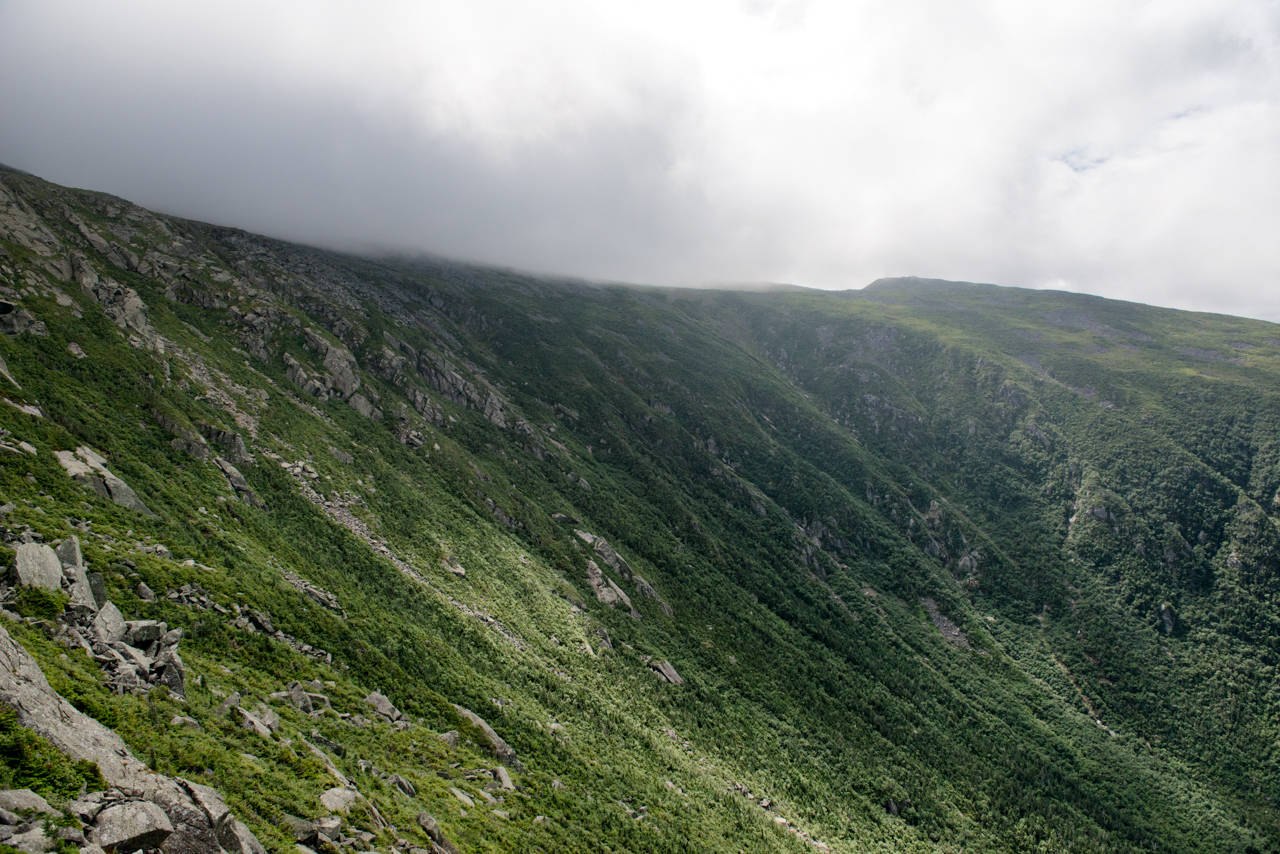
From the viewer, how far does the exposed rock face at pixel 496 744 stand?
1300 inches

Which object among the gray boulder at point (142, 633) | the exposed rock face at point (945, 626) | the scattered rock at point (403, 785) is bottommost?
the exposed rock face at point (945, 626)

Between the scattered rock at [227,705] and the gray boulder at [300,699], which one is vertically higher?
the scattered rock at [227,705]

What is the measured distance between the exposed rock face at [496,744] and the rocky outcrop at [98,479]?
86.7ft

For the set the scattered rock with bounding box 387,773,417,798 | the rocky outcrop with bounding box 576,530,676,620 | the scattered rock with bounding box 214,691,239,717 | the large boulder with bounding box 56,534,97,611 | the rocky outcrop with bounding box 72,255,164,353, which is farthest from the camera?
the rocky outcrop with bounding box 576,530,676,620

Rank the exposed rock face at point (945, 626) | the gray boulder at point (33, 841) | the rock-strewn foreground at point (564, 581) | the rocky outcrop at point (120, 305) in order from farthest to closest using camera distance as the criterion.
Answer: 1. the exposed rock face at point (945, 626)
2. the rocky outcrop at point (120, 305)
3. the rock-strewn foreground at point (564, 581)
4. the gray boulder at point (33, 841)

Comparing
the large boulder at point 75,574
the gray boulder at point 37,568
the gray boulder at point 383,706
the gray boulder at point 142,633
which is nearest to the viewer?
the gray boulder at point 37,568

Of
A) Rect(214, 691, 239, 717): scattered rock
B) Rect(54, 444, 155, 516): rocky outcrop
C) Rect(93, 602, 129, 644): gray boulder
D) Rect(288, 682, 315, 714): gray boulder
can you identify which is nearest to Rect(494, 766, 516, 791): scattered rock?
Rect(288, 682, 315, 714): gray boulder

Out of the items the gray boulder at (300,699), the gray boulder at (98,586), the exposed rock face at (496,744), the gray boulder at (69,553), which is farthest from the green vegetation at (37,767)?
the exposed rock face at (496,744)

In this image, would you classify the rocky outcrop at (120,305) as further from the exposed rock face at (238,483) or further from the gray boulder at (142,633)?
the gray boulder at (142,633)

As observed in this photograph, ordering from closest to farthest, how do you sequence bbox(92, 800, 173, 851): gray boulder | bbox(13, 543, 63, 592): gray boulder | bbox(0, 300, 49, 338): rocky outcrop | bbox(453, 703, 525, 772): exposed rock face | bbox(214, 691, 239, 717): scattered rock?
bbox(92, 800, 173, 851): gray boulder < bbox(13, 543, 63, 592): gray boulder < bbox(214, 691, 239, 717): scattered rock < bbox(453, 703, 525, 772): exposed rock face < bbox(0, 300, 49, 338): rocky outcrop

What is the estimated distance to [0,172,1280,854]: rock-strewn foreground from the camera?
69.2 ft

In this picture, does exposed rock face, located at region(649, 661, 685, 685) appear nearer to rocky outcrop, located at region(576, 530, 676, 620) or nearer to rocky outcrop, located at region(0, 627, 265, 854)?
rocky outcrop, located at region(576, 530, 676, 620)

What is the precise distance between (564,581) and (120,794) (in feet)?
188

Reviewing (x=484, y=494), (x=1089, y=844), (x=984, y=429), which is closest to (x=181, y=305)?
(x=484, y=494)
